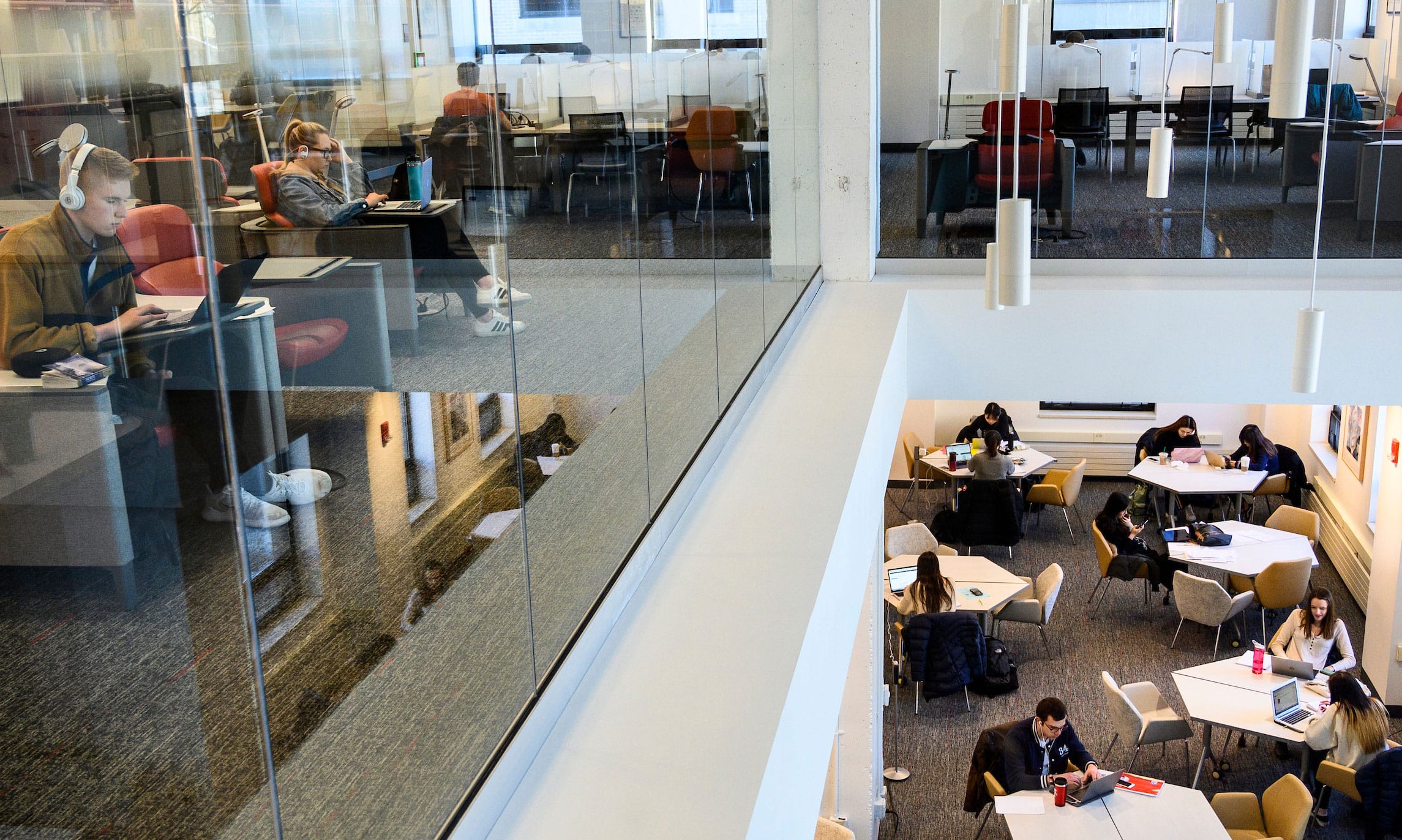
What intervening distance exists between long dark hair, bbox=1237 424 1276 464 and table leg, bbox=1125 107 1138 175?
228 inches

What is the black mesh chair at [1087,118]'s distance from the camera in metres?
8.70

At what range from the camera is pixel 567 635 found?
343 centimetres

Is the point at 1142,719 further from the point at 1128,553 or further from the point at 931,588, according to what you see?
the point at 1128,553

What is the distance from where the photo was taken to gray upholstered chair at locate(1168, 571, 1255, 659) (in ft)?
34.9

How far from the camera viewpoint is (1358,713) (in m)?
8.34

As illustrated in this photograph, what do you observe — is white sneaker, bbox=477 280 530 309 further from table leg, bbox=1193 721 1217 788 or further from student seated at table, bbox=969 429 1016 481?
student seated at table, bbox=969 429 1016 481

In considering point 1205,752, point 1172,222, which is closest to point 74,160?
point 1172,222

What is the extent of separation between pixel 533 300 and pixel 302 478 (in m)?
1.26

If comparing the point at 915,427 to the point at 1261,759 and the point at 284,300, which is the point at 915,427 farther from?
the point at 284,300

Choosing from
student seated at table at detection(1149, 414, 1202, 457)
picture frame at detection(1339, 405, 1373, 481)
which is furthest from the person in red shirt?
student seated at table at detection(1149, 414, 1202, 457)

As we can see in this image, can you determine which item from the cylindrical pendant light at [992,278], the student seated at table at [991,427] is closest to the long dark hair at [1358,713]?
the cylindrical pendant light at [992,278]

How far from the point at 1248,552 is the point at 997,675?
3.03 meters

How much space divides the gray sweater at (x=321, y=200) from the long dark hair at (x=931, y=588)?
28.9 ft

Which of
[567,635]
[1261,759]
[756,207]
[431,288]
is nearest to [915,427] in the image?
[1261,759]
